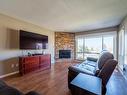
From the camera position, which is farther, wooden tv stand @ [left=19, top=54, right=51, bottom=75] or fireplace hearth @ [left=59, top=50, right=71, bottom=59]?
fireplace hearth @ [left=59, top=50, right=71, bottom=59]

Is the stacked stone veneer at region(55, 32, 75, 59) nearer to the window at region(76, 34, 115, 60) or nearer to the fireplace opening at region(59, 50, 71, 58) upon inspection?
the fireplace opening at region(59, 50, 71, 58)

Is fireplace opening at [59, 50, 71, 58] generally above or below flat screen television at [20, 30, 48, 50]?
below

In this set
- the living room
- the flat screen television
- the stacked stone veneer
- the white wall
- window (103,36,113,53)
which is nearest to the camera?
the living room

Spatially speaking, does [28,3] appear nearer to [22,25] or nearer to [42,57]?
[22,25]

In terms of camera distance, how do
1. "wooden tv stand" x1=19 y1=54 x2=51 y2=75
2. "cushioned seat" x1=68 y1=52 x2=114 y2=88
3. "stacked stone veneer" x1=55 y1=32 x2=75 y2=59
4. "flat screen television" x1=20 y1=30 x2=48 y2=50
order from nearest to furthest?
"cushioned seat" x1=68 y1=52 x2=114 y2=88 < "wooden tv stand" x1=19 y1=54 x2=51 y2=75 < "flat screen television" x1=20 y1=30 x2=48 y2=50 < "stacked stone veneer" x1=55 y1=32 x2=75 y2=59

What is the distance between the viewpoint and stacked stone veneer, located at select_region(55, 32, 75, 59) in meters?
6.78

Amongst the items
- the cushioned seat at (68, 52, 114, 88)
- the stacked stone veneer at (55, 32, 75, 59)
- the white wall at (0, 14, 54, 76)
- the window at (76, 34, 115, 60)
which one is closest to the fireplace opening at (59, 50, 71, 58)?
the stacked stone veneer at (55, 32, 75, 59)

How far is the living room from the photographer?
1.85 metres

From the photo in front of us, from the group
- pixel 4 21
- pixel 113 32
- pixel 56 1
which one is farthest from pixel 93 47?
pixel 4 21

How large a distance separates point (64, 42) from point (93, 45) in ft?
6.75

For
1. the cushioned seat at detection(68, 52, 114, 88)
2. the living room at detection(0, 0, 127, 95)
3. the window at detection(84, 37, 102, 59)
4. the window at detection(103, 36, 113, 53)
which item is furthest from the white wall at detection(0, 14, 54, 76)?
the window at detection(103, 36, 113, 53)

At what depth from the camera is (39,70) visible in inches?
171

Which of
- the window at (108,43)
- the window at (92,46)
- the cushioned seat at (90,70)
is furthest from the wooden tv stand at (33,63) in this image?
the window at (108,43)

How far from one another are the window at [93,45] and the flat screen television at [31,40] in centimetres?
290
